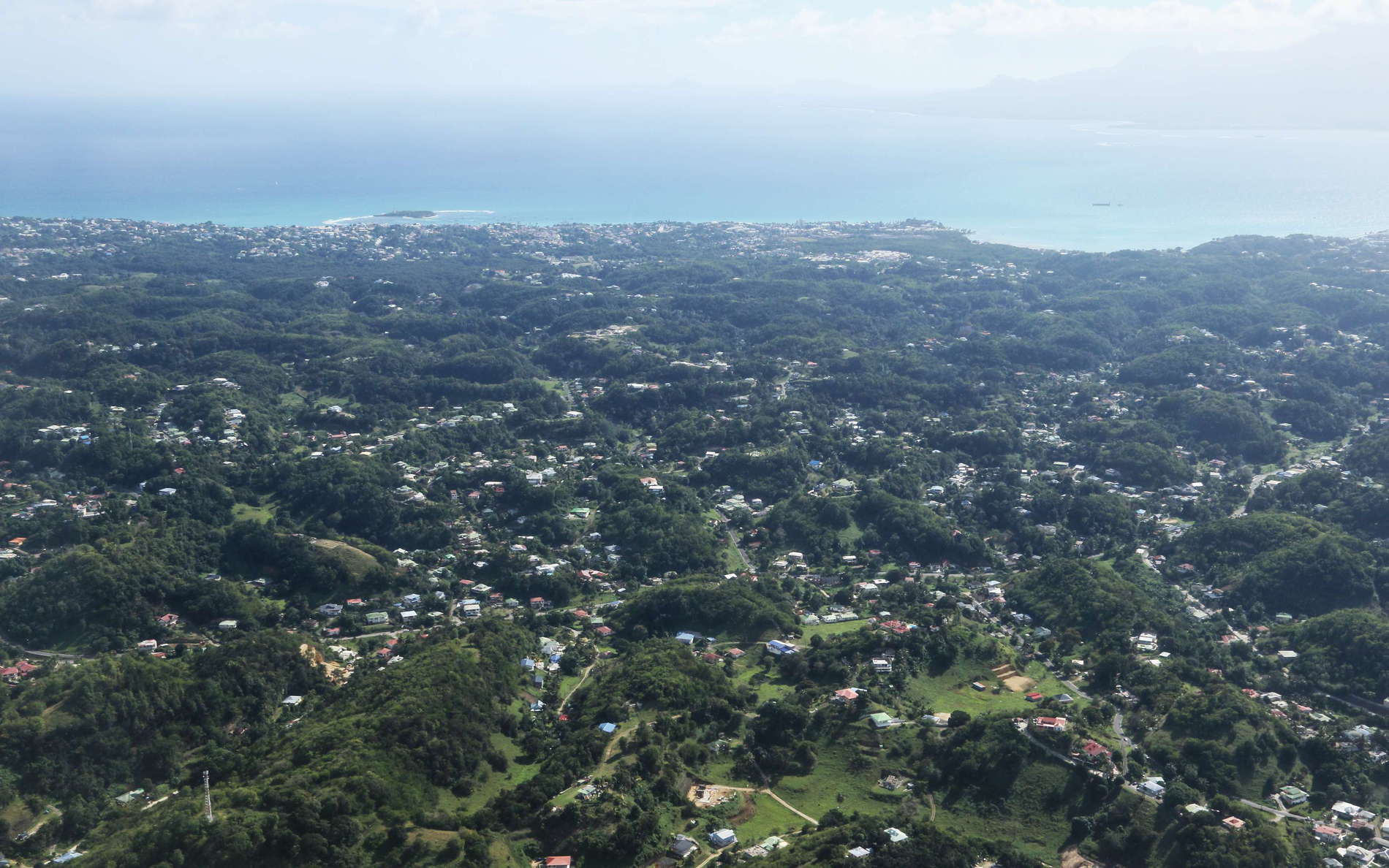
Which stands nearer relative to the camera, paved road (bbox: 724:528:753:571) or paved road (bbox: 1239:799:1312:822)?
paved road (bbox: 1239:799:1312:822)

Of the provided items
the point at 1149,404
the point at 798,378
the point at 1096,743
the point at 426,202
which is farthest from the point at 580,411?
the point at 426,202

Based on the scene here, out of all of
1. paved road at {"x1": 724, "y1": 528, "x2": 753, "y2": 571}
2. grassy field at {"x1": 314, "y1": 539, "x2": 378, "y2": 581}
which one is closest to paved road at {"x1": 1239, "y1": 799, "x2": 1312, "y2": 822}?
paved road at {"x1": 724, "y1": 528, "x2": 753, "y2": 571}

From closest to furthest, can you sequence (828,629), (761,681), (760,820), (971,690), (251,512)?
(760,820) → (971,690) → (761,681) → (828,629) → (251,512)

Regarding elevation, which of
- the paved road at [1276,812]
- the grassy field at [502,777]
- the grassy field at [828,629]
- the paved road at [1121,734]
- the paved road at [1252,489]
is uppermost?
the paved road at [1252,489]

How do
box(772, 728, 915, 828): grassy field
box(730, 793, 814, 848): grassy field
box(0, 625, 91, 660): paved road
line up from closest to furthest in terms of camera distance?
1. box(730, 793, 814, 848): grassy field
2. box(772, 728, 915, 828): grassy field
3. box(0, 625, 91, 660): paved road

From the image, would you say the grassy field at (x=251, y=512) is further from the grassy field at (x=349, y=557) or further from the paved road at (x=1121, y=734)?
the paved road at (x=1121, y=734)

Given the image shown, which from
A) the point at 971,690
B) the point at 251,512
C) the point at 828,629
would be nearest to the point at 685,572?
the point at 828,629

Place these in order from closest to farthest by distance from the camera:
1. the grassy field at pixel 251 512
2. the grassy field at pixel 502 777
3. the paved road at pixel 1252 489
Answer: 1. the grassy field at pixel 502 777
2. the grassy field at pixel 251 512
3. the paved road at pixel 1252 489

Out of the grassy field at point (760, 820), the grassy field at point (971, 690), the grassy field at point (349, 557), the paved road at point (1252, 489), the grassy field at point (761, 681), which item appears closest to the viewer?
the grassy field at point (760, 820)

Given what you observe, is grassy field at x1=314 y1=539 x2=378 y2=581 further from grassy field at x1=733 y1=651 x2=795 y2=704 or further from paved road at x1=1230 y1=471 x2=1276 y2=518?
paved road at x1=1230 y1=471 x2=1276 y2=518

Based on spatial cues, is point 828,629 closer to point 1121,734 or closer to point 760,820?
point 1121,734

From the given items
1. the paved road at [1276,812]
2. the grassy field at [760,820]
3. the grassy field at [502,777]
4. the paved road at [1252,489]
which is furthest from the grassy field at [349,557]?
the paved road at [1252,489]

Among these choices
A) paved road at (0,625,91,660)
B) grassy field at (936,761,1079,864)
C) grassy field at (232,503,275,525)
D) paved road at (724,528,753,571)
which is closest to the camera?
grassy field at (936,761,1079,864)
